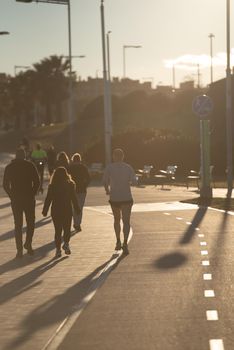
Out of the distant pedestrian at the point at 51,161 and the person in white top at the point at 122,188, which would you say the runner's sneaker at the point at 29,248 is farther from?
the distant pedestrian at the point at 51,161

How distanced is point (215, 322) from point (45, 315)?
6.60 ft

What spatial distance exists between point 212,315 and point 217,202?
2070 centimetres

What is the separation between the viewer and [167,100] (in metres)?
138

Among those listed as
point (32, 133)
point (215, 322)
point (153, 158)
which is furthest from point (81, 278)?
point (32, 133)

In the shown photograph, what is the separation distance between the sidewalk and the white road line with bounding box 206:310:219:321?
158cm

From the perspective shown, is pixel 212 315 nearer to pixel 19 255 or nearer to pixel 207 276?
pixel 207 276

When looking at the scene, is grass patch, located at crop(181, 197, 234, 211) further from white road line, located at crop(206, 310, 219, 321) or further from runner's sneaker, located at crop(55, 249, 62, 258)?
white road line, located at crop(206, 310, 219, 321)

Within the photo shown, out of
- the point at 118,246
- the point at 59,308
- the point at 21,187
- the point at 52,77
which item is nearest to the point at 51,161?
the point at 118,246

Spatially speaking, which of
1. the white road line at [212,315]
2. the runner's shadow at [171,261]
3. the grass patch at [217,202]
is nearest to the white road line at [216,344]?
the white road line at [212,315]

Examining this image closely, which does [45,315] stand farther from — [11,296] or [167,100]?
[167,100]

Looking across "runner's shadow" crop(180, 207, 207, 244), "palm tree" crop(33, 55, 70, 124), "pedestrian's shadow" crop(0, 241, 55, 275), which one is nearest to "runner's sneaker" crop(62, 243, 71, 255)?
"pedestrian's shadow" crop(0, 241, 55, 275)

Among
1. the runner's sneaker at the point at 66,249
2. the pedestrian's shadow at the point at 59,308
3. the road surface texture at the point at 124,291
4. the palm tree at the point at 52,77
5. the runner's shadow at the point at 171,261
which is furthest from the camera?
the palm tree at the point at 52,77

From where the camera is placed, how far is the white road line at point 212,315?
11430 mm

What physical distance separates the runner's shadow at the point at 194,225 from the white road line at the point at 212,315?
28.7ft
